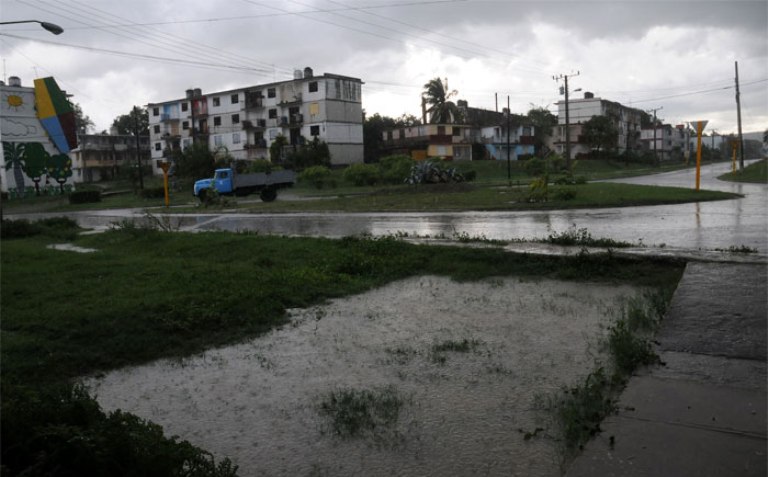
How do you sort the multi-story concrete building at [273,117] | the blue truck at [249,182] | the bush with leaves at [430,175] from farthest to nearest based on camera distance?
the multi-story concrete building at [273,117] → the blue truck at [249,182] → the bush with leaves at [430,175]

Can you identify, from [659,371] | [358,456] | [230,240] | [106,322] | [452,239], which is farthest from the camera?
[230,240]

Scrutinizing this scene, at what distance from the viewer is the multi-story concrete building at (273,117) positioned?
246ft

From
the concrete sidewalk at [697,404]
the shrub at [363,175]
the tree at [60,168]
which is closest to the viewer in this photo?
the concrete sidewalk at [697,404]

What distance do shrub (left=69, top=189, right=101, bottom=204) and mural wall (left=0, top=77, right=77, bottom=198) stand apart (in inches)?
443

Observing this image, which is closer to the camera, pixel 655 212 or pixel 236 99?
pixel 655 212

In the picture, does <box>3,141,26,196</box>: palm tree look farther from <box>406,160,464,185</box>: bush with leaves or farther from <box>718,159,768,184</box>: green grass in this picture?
<box>718,159,768,184</box>: green grass

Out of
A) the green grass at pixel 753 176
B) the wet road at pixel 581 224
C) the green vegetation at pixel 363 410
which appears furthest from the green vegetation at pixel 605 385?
the green grass at pixel 753 176

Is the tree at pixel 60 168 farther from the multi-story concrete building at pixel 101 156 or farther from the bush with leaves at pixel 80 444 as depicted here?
the bush with leaves at pixel 80 444

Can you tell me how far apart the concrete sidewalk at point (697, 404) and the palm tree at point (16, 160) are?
62.3 meters

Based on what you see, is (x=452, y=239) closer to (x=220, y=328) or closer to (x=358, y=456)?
(x=220, y=328)

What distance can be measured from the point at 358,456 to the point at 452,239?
30.7 ft

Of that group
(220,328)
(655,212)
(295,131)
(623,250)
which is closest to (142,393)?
(220,328)

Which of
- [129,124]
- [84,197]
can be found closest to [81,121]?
[129,124]

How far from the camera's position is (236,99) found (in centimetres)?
8294
